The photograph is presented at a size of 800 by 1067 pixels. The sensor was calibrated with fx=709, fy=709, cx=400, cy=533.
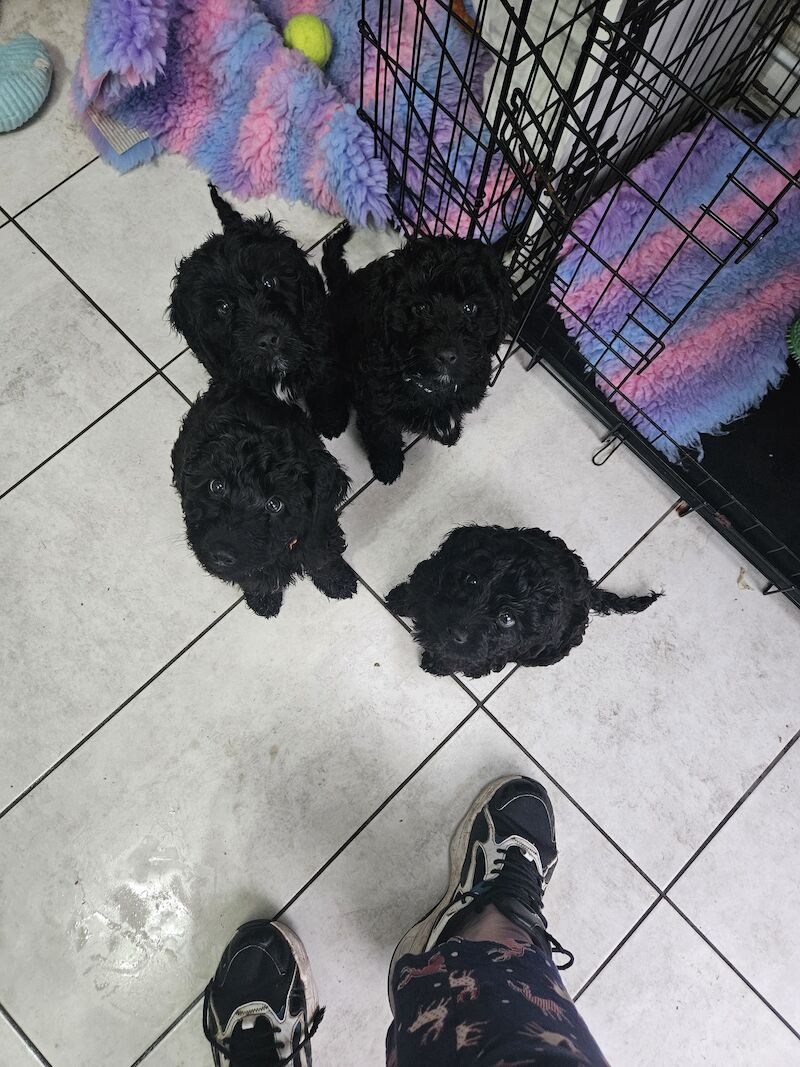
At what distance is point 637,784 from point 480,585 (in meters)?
0.85

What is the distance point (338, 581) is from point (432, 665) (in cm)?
34

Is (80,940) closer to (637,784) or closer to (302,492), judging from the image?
(302,492)

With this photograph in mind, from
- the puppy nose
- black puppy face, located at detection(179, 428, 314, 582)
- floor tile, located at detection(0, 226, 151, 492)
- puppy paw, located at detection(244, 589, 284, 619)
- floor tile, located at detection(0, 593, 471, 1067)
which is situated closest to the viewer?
black puppy face, located at detection(179, 428, 314, 582)

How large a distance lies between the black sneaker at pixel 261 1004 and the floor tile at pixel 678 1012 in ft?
2.31

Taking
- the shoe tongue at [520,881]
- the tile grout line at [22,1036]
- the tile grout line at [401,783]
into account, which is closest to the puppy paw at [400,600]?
the tile grout line at [401,783]

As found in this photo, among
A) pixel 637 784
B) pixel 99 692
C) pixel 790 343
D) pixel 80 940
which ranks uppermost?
pixel 790 343

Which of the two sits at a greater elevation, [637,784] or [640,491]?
[640,491]

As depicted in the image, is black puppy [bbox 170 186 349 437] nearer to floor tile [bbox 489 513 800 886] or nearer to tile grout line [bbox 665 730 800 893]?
floor tile [bbox 489 513 800 886]

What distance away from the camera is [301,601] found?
6.52ft

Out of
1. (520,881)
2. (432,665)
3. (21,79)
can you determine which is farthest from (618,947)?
(21,79)

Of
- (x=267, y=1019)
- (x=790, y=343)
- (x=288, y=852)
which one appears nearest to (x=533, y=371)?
(x=790, y=343)

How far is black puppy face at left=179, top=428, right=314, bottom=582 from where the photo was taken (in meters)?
1.39

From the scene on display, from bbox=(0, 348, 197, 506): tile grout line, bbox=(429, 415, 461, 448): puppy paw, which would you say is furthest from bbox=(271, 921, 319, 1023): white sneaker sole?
bbox=(429, 415, 461, 448): puppy paw

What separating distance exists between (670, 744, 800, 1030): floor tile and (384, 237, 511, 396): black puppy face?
143 cm
